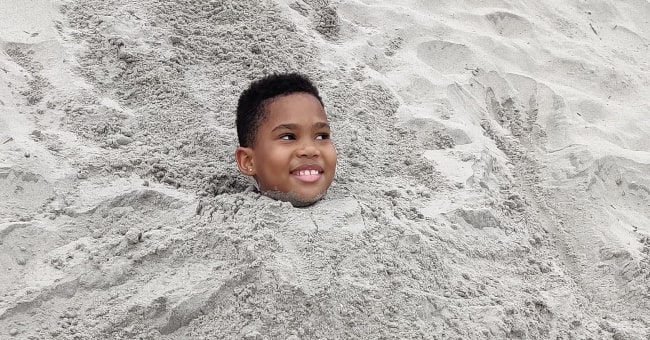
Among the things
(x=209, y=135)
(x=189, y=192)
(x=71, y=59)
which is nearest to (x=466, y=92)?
(x=209, y=135)

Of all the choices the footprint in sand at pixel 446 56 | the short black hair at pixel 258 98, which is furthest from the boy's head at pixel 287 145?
the footprint in sand at pixel 446 56

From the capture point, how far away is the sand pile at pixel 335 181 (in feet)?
7.42

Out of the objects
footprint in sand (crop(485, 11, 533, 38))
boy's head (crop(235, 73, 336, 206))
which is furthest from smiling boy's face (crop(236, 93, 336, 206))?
footprint in sand (crop(485, 11, 533, 38))

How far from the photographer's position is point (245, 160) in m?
2.80

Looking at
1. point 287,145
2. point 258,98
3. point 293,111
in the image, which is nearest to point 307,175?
point 287,145

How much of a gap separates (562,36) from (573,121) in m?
0.95

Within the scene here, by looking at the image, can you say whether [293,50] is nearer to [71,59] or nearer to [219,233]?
[71,59]

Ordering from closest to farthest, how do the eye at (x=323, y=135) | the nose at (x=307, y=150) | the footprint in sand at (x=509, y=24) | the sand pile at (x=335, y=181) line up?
the sand pile at (x=335, y=181), the nose at (x=307, y=150), the eye at (x=323, y=135), the footprint in sand at (x=509, y=24)

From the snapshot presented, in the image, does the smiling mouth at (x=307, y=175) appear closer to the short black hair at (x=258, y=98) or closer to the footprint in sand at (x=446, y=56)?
the short black hair at (x=258, y=98)

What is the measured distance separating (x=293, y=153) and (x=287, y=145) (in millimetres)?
39

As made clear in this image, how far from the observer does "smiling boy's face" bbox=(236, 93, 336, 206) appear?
8.83 ft

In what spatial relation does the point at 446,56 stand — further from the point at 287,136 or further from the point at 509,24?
the point at 287,136

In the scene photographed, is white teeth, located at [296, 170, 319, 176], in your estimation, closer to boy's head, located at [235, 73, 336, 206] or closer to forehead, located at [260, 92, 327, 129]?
boy's head, located at [235, 73, 336, 206]

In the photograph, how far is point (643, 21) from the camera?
15.6ft
